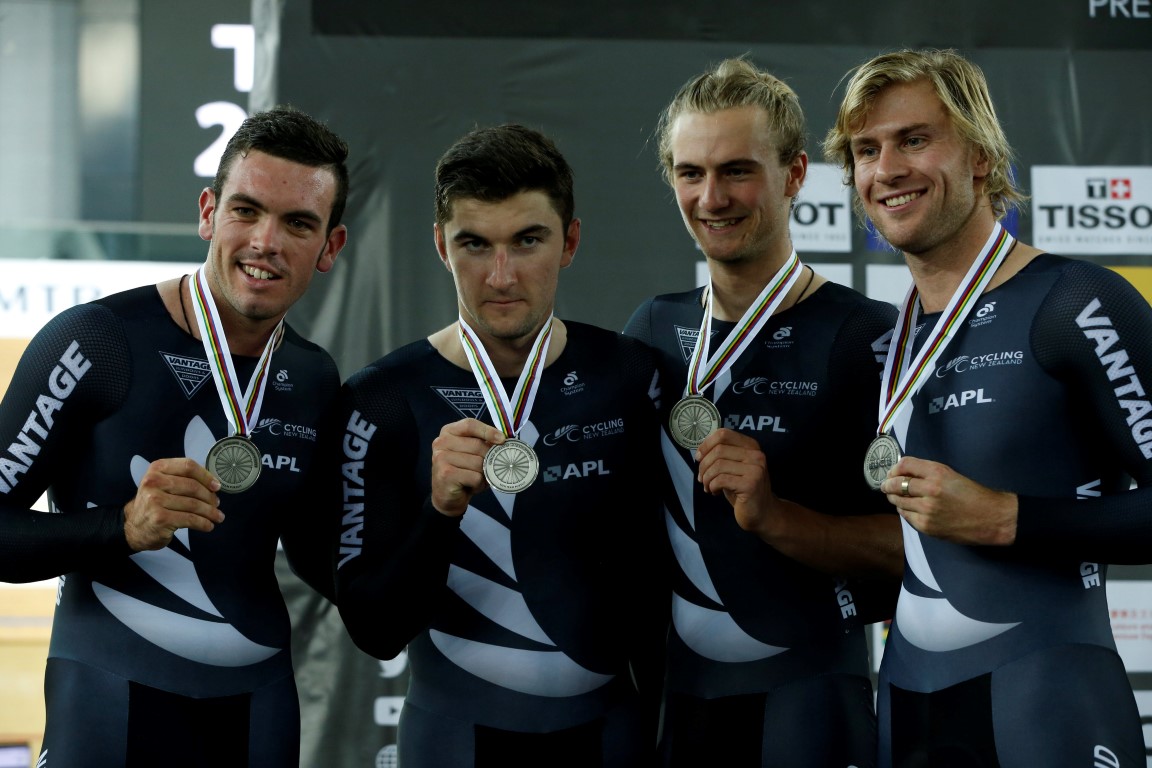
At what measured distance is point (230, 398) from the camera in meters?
2.19

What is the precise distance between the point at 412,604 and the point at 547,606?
261mm

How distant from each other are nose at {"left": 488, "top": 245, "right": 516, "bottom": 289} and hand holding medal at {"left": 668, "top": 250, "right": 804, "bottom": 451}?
1.34 feet

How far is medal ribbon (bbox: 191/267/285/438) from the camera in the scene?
7.16ft

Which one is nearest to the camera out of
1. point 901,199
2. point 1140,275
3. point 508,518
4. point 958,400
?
point 958,400

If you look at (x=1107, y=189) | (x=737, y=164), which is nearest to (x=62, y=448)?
(x=737, y=164)

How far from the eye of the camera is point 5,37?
14.4 ft

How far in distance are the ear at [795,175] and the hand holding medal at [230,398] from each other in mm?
1094

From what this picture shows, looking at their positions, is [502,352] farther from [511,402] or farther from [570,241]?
[570,241]

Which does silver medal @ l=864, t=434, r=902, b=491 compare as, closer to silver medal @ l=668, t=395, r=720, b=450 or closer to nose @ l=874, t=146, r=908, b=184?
silver medal @ l=668, t=395, r=720, b=450

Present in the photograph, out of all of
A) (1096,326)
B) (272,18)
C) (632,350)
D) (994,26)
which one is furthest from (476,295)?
(994,26)

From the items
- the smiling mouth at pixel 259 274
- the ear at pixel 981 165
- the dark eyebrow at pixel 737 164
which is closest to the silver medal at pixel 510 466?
the smiling mouth at pixel 259 274

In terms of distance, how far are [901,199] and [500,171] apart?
29.5 inches

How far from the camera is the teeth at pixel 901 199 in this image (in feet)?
6.96

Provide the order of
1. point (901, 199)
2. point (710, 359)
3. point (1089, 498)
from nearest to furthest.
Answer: point (1089, 498)
point (901, 199)
point (710, 359)
